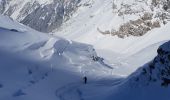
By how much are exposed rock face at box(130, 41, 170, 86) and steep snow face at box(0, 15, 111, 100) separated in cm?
697

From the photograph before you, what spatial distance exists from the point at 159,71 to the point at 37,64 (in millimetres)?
12916

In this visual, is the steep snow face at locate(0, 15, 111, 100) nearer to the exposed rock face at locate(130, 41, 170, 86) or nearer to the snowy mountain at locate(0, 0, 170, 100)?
the snowy mountain at locate(0, 0, 170, 100)

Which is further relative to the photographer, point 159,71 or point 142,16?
point 142,16

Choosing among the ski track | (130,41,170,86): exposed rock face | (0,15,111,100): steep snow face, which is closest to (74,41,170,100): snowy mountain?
(130,41,170,86): exposed rock face

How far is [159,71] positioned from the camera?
136 feet

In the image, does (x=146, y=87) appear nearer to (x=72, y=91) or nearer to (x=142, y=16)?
(x=72, y=91)

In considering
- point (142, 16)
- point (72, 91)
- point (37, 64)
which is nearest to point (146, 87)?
point (72, 91)

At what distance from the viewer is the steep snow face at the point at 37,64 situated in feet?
142

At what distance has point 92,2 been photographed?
178250 millimetres

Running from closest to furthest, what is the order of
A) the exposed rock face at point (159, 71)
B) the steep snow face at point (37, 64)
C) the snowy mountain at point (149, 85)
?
the snowy mountain at point (149, 85) < the exposed rock face at point (159, 71) < the steep snow face at point (37, 64)

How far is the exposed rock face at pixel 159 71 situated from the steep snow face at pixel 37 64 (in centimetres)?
697

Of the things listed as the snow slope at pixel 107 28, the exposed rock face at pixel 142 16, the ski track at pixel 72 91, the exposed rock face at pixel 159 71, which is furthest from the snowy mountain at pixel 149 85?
the exposed rock face at pixel 142 16

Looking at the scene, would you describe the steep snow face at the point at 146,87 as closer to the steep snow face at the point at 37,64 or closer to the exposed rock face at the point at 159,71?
the exposed rock face at the point at 159,71

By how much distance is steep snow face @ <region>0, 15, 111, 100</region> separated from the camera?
43.2 meters
